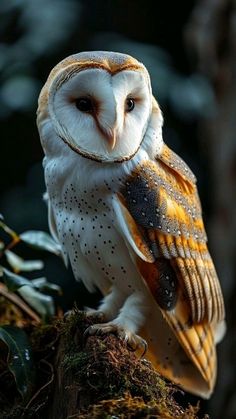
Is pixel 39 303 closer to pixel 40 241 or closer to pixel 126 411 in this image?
pixel 40 241

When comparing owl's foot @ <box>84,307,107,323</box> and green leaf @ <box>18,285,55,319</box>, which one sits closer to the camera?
owl's foot @ <box>84,307,107,323</box>

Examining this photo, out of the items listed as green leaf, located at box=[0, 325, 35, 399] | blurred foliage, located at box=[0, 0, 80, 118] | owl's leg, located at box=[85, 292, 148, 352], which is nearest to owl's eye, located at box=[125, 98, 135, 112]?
owl's leg, located at box=[85, 292, 148, 352]

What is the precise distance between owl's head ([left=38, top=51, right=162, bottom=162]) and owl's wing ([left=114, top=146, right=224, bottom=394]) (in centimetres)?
9

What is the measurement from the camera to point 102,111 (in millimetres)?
1633

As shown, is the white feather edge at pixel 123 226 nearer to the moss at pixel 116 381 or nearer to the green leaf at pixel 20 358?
the moss at pixel 116 381

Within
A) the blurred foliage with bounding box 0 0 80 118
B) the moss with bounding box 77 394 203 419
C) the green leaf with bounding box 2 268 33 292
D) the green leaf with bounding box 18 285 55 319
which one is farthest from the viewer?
the blurred foliage with bounding box 0 0 80 118

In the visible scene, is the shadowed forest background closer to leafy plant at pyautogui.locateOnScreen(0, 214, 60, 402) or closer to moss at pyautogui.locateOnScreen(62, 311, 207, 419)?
leafy plant at pyautogui.locateOnScreen(0, 214, 60, 402)

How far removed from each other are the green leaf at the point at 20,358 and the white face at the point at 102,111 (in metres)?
0.40

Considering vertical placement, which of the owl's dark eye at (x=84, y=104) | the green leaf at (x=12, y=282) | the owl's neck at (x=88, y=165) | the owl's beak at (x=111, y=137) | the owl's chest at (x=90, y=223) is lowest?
the green leaf at (x=12, y=282)

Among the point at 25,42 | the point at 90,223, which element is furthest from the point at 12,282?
the point at 25,42

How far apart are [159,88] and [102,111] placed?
150cm

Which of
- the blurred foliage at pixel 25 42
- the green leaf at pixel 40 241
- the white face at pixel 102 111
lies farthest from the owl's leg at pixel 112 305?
the blurred foliage at pixel 25 42

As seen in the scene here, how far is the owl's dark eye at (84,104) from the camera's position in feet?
5.48

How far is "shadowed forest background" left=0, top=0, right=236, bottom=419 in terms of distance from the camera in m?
3.05
